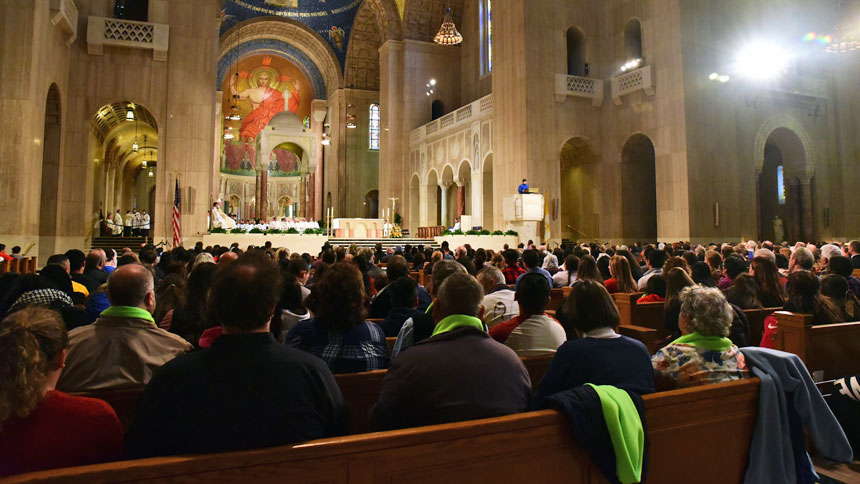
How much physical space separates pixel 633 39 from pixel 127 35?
1670cm

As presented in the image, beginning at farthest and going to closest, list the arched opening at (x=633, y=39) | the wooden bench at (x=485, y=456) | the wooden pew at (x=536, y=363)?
the arched opening at (x=633, y=39) → the wooden pew at (x=536, y=363) → the wooden bench at (x=485, y=456)

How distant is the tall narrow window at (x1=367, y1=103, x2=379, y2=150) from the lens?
33000 mm

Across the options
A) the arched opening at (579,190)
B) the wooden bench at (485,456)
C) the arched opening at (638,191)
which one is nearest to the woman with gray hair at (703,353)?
the wooden bench at (485,456)

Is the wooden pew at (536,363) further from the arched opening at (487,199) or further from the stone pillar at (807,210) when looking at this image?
the stone pillar at (807,210)

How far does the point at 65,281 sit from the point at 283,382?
4.01m

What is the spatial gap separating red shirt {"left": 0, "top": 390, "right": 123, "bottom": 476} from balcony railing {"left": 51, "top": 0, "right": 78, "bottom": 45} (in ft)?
48.7

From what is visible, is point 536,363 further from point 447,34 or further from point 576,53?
point 447,34

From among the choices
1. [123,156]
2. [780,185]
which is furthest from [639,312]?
[123,156]

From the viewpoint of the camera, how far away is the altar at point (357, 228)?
850 inches

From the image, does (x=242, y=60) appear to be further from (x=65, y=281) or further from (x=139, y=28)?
(x=65, y=281)

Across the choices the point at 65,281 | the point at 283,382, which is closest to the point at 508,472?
the point at 283,382

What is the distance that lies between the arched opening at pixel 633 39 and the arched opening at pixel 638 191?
122 inches

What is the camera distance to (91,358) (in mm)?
2443

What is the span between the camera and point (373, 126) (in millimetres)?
33031
